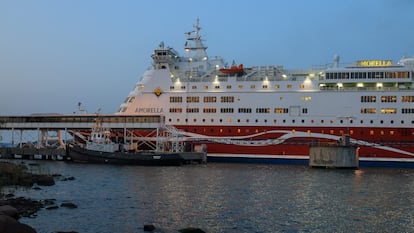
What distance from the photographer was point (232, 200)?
25516 mm

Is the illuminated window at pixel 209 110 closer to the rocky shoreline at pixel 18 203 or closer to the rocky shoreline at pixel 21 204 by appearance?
the rocky shoreline at pixel 21 204

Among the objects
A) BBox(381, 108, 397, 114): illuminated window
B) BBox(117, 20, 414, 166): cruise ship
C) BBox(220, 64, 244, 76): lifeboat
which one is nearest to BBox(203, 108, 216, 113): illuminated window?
BBox(117, 20, 414, 166): cruise ship

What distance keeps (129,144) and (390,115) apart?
2413 cm

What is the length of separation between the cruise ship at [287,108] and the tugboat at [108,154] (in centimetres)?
326

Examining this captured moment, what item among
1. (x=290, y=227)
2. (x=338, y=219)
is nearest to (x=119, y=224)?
(x=290, y=227)

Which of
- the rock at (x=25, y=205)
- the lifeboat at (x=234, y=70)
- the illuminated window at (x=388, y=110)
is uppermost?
the lifeboat at (x=234, y=70)

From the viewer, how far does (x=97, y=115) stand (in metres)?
48.2

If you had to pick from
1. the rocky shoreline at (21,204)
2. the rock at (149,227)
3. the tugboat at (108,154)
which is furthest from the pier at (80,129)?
the rock at (149,227)

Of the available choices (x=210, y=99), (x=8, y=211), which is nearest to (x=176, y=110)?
(x=210, y=99)

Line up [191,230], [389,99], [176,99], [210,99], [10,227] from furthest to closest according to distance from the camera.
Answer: [176,99]
[210,99]
[389,99]
[191,230]
[10,227]

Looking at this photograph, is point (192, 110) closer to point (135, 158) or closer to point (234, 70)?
point (234, 70)

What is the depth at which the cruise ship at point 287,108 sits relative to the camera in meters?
42.3

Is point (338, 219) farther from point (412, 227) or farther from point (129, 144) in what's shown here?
point (129, 144)

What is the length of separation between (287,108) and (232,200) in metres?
20.4
